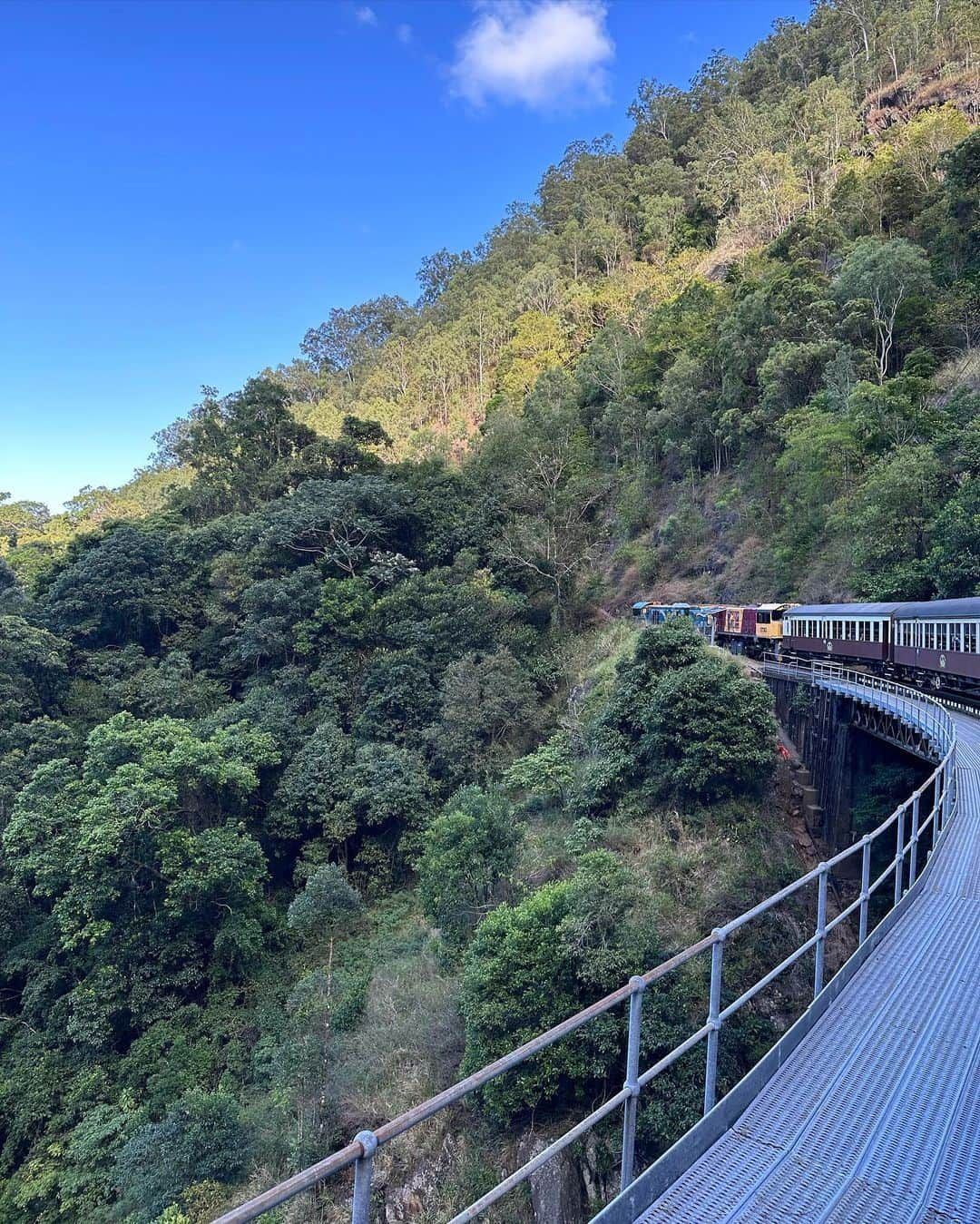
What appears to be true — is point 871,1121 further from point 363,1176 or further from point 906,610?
point 906,610

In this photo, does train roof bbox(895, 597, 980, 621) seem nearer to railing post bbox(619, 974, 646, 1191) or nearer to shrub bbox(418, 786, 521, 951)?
shrub bbox(418, 786, 521, 951)

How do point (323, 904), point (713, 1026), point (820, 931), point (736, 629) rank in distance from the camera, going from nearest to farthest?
point (713, 1026)
point (820, 931)
point (323, 904)
point (736, 629)

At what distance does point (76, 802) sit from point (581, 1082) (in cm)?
1428

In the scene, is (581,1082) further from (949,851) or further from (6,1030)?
(6,1030)

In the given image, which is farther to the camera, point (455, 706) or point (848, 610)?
point (455, 706)

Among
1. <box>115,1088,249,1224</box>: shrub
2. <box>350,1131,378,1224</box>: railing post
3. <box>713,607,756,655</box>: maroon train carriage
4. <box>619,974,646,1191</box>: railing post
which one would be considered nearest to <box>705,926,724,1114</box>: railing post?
<box>619,974,646,1191</box>: railing post

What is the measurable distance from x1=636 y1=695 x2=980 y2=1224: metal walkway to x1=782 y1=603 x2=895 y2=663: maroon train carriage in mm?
12211

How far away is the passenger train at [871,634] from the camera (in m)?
13.1

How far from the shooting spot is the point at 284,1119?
10.4m

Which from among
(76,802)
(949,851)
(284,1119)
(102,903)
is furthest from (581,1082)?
(76,802)

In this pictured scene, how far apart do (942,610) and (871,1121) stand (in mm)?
12829

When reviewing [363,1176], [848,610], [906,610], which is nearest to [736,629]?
[848,610]

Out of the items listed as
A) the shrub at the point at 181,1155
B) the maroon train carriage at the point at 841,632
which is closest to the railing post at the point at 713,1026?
the shrub at the point at 181,1155

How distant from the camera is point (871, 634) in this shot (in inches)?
658
